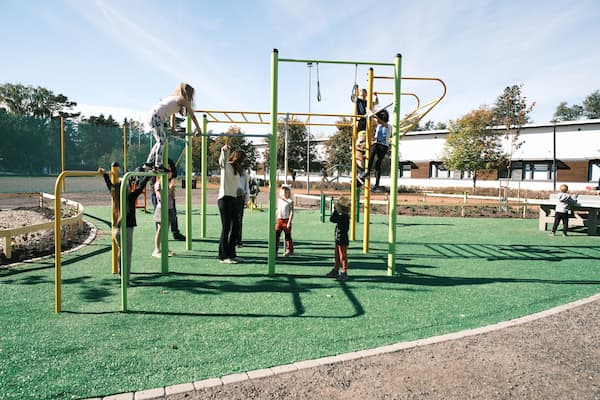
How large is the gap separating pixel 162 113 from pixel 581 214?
501 inches

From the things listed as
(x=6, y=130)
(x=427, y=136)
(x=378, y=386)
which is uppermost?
(x=427, y=136)

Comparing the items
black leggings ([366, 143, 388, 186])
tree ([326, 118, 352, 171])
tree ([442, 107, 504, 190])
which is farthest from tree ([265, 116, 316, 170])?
black leggings ([366, 143, 388, 186])

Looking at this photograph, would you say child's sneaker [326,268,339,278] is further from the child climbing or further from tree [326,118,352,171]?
tree [326,118,352,171]

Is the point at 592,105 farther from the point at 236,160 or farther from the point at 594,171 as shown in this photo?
the point at 236,160

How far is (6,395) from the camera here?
275 centimetres

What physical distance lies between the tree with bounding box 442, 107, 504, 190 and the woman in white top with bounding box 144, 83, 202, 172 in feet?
102

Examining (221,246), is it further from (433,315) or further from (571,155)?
(571,155)

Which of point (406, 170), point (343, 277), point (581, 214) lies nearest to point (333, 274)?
point (343, 277)

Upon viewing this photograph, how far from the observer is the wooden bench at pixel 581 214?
11.4 metres

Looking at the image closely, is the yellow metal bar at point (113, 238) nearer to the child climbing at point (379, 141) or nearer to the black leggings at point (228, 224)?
the black leggings at point (228, 224)

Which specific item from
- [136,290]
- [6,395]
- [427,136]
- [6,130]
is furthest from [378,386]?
[427,136]

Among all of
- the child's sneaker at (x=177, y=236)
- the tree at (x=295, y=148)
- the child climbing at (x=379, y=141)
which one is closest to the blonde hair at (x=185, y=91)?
the child climbing at (x=379, y=141)

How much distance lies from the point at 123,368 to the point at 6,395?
0.75 m

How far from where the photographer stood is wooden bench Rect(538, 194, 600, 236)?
11406mm
